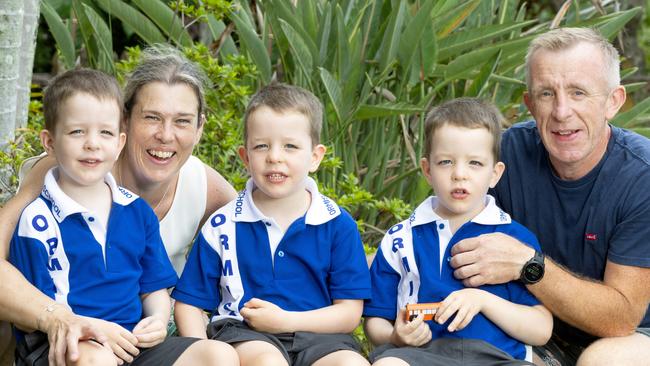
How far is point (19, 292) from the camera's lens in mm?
3086

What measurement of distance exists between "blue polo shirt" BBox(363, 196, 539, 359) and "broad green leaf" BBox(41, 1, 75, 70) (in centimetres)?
225

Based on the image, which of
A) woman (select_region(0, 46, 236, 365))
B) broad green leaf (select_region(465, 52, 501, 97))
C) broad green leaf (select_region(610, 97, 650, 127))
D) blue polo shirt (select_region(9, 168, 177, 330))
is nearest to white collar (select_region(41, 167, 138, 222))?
blue polo shirt (select_region(9, 168, 177, 330))

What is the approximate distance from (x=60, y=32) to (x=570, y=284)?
282 centimetres

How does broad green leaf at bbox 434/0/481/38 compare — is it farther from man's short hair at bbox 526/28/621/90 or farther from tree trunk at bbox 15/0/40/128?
tree trunk at bbox 15/0/40/128

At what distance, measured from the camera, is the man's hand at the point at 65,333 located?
9.67ft

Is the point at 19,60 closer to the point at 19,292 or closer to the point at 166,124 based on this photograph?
the point at 166,124

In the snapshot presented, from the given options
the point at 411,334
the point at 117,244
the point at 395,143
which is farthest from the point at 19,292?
the point at 395,143

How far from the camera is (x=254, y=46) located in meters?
4.78

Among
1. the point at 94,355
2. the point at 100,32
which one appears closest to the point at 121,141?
the point at 94,355

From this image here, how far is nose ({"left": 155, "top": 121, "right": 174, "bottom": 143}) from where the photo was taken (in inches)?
138

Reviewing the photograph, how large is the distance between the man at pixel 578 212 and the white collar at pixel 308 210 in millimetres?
449

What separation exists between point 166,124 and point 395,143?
2073mm

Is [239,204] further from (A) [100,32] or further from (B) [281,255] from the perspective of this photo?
(A) [100,32]

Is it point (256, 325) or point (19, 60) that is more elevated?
point (19, 60)
